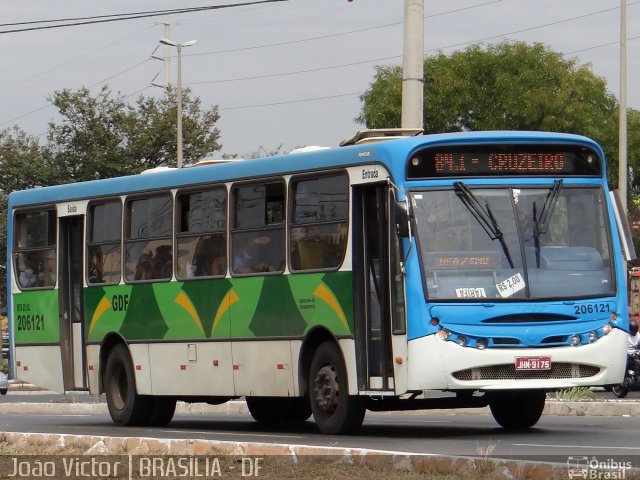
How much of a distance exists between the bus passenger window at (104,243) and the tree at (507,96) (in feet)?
122

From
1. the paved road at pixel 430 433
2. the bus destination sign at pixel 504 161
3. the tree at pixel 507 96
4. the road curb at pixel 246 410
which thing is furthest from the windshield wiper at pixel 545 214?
the tree at pixel 507 96

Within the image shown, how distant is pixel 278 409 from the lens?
20.2 metres

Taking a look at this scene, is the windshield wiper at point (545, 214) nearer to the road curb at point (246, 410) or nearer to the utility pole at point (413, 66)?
the utility pole at point (413, 66)

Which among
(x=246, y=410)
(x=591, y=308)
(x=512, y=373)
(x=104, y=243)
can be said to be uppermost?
(x=104, y=243)

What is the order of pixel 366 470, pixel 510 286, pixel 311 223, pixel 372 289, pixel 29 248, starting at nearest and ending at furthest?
pixel 366 470 → pixel 510 286 → pixel 372 289 → pixel 311 223 → pixel 29 248

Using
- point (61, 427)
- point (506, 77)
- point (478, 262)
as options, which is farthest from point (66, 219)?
point (506, 77)

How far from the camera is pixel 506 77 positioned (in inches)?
2302

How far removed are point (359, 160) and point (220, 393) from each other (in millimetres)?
3664

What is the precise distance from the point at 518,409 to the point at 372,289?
8.33 ft

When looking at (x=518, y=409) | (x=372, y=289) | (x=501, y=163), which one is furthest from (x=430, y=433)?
(x=501, y=163)

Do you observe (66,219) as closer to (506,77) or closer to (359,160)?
(359,160)

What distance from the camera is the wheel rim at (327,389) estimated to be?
645 inches

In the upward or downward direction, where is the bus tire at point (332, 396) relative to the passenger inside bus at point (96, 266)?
downward

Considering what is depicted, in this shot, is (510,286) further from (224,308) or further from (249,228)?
(224,308)
